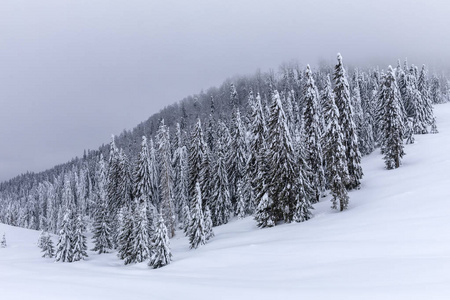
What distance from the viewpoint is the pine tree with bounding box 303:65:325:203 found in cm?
4025

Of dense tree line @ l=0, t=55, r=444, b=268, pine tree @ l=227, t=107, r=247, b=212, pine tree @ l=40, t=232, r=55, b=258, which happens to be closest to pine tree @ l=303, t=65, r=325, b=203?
dense tree line @ l=0, t=55, r=444, b=268

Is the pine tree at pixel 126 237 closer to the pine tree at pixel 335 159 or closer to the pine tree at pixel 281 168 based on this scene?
the pine tree at pixel 281 168

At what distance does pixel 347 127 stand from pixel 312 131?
14.8ft

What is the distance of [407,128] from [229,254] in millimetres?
44860

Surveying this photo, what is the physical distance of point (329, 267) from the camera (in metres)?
14.3

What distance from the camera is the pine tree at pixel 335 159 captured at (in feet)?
107

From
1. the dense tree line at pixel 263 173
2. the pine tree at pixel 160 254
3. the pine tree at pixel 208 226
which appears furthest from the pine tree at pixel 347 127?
the pine tree at pixel 160 254

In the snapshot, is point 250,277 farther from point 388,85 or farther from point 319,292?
point 388,85

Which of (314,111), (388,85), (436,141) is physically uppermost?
(388,85)

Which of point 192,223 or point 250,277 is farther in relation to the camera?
point 192,223

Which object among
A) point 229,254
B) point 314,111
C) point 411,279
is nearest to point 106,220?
point 229,254

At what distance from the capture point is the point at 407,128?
52594 mm

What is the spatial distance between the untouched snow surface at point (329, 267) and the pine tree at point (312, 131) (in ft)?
26.9

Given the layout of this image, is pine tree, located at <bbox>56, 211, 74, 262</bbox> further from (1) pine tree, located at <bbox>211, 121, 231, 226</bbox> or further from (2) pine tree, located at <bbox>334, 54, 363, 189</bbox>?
(2) pine tree, located at <bbox>334, 54, 363, 189</bbox>
